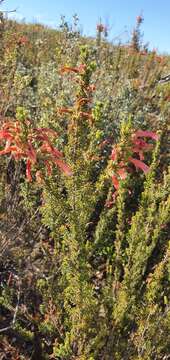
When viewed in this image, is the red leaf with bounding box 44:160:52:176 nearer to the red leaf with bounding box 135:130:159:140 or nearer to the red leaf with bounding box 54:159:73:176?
the red leaf with bounding box 54:159:73:176

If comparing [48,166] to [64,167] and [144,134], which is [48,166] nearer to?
[64,167]

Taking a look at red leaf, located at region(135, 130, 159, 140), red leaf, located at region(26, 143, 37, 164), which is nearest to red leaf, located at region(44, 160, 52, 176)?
red leaf, located at region(26, 143, 37, 164)

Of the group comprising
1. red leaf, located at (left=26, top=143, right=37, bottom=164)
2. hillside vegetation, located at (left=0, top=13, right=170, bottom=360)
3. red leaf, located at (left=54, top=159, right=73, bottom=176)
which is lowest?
hillside vegetation, located at (left=0, top=13, right=170, bottom=360)

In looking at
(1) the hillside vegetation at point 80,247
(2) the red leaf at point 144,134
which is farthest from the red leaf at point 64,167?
(2) the red leaf at point 144,134

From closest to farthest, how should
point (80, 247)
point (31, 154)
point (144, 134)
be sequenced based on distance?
point (31, 154)
point (80, 247)
point (144, 134)

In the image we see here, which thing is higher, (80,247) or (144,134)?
(144,134)

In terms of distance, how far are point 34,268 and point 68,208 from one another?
3.67ft

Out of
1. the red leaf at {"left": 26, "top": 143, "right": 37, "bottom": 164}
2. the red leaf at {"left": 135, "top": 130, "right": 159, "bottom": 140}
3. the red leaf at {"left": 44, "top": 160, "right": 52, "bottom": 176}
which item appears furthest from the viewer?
the red leaf at {"left": 135, "top": 130, "right": 159, "bottom": 140}

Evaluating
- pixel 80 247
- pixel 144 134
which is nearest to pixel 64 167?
pixel 80 247

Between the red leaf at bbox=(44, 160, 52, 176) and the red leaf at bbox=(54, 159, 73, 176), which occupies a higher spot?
the red leaf at bbox=(54, 159, 73, 176)

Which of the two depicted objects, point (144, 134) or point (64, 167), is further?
point (144, 134)

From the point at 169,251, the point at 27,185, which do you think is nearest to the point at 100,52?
the point at 27,185

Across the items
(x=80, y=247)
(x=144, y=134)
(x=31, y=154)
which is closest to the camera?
(x=31, y=154)

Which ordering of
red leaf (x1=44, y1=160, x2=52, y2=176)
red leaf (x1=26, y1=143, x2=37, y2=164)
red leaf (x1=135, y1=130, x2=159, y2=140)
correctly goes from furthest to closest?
red leaf (x1=135, y1=130, x2=159, y2=140)
red leaf (x1=44, y1=160, x2=52, y2=176)
red leaf (x1=26, y1=143, x2=37, y2=164)
